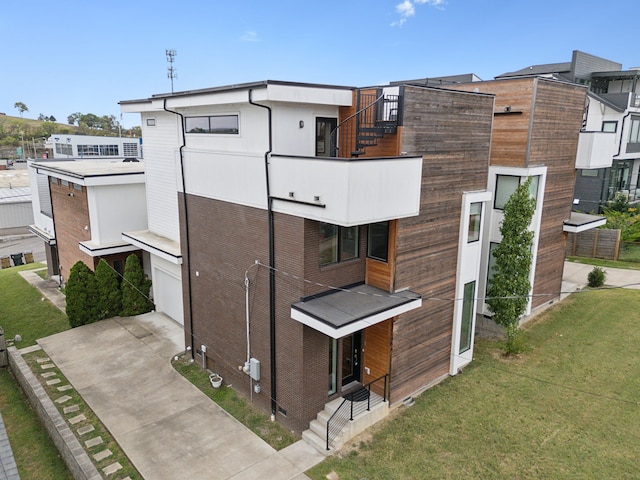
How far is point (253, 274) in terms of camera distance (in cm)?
1177

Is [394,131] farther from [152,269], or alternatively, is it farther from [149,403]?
[152,269]

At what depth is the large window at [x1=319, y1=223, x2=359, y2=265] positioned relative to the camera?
10672 mm

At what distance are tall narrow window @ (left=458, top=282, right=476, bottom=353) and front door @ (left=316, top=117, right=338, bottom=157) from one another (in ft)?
18.7

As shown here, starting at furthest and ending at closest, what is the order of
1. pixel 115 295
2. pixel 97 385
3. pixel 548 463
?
pixel 115 295, pixel 97 385, pixel 548 463

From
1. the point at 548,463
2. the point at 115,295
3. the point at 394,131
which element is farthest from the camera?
the point at 115,295

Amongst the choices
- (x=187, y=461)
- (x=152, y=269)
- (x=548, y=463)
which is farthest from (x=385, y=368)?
(x=152, y=269)

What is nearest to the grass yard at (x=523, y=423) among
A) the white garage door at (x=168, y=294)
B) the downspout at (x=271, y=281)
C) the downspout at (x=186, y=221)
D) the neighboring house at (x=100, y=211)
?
the downspout at (x=271, y=281)

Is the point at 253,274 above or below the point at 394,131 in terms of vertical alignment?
below

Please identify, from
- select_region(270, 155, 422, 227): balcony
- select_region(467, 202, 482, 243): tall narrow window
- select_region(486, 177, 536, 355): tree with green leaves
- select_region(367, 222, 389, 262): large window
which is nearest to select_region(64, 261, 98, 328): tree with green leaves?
select_region(270, 155, 422, 227): balcony

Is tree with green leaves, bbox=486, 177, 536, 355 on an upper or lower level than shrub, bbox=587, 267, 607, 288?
upper

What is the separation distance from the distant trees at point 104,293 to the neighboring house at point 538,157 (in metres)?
13.1

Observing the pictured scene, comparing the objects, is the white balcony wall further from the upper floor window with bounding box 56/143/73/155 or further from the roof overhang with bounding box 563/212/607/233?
the upper floor window with bounding box 56/143/73/155

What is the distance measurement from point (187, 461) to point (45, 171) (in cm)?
1820

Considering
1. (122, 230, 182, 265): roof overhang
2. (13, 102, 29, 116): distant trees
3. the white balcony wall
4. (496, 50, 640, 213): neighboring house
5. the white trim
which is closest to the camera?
the white trim
